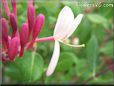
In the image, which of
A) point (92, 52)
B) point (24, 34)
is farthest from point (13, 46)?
point (92, 52)

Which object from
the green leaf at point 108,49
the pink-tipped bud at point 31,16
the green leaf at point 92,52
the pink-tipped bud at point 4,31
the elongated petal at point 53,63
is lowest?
the green leaf at point 108,49

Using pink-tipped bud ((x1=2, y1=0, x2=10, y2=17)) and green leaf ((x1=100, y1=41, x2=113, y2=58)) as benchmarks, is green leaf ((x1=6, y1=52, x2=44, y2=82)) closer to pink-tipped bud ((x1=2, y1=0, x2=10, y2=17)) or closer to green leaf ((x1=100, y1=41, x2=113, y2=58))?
pink-tipped bud ((x1=2, y1=0, x2=10, y2=17))

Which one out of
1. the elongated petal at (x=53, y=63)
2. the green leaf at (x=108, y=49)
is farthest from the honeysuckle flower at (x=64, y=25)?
the green leaf at (x=108, y=49)

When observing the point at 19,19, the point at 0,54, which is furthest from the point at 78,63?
the point at 0,54

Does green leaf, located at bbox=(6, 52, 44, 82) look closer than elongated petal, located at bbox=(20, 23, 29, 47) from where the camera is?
No

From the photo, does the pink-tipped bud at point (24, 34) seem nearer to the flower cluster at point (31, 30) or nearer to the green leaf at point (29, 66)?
the flower cluster at point (31, 30)

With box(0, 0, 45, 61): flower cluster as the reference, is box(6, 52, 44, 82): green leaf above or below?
below

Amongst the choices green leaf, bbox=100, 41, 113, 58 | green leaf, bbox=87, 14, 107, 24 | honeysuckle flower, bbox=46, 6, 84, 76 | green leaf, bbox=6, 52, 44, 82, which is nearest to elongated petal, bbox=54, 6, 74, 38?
honeysuckle flower, bbox=46, 6, 84, 76
